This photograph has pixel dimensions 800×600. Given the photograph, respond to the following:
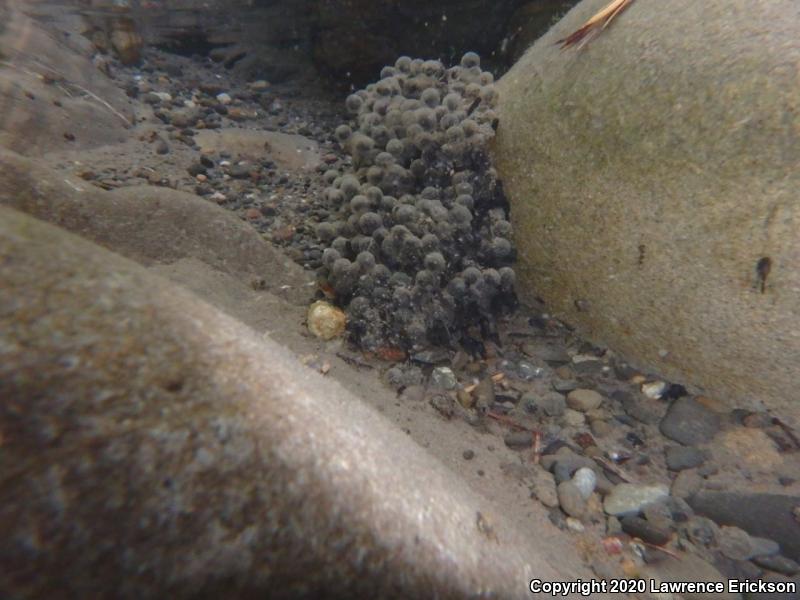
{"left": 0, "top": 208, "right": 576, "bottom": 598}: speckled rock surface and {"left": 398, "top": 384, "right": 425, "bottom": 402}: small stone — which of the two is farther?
{"left": 398, "top": 384, "right": 425, "bottom": 402}: small stone

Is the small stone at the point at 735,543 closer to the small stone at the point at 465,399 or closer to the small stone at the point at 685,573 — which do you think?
the small stone at the point at 685,573

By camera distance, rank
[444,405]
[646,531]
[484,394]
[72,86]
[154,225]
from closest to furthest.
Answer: [646,531]
[444,405]
[484,394]
[154,225]
[72,86]

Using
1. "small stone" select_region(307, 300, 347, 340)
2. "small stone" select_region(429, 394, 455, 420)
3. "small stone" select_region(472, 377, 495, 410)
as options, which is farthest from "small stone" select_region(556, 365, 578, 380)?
"small stone" select_region(307, 300, 347, 340)

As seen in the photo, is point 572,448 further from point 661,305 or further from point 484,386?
point 661,305

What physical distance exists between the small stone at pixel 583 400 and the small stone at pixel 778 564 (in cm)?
86

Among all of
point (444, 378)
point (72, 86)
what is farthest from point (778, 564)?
point (72, 86)

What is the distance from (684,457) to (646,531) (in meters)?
0.47

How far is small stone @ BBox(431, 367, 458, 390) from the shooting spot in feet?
8.46

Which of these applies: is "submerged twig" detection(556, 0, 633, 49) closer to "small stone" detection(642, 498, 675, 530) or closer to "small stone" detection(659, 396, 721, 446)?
"small stone" detection(659, 396, 721, 446)

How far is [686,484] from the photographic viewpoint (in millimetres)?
2094

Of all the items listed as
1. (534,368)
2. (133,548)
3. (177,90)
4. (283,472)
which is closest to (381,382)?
(534,368)

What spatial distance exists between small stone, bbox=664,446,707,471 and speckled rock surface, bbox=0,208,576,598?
3.82 ft

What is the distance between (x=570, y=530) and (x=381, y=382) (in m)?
1.10

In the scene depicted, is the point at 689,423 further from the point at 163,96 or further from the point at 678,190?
the point at 163,96
